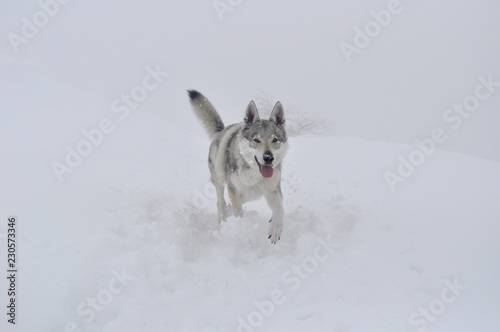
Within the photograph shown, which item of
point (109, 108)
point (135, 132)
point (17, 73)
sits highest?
point (17, 73)

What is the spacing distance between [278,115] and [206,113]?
1546mm

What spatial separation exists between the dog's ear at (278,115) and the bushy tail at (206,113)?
1418 millimetres

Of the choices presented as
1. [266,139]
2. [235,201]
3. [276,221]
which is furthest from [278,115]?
[276,221]

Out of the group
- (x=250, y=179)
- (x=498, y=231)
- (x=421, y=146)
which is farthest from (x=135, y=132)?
(x=498, y=231)

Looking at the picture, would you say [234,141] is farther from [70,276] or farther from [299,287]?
[70,276]

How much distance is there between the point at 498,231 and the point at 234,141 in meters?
3.26

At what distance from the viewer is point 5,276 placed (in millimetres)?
2840

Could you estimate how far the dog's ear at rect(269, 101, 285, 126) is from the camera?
15.2ft

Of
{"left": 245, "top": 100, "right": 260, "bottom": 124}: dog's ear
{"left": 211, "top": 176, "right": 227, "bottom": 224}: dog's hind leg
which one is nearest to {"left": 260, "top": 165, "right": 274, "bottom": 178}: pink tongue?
{"left": 245, "top": 100, "right": 260, "bottom": 124}: dog's ear

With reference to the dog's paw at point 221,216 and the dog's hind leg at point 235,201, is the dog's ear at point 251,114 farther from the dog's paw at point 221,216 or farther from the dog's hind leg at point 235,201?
the dog's paw at point 221,216

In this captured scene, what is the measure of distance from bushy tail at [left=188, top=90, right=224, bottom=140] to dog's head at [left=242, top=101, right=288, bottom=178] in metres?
1.24

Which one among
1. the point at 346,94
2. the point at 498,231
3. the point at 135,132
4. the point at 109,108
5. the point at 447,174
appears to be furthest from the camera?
the point at 346,94

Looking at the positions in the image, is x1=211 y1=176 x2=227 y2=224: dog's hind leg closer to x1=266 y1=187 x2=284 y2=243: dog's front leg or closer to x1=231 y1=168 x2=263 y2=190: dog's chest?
x1=231 y1=168 x2=263 y2=190: dog's chest

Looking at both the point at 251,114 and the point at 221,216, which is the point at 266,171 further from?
the point at 221,216
